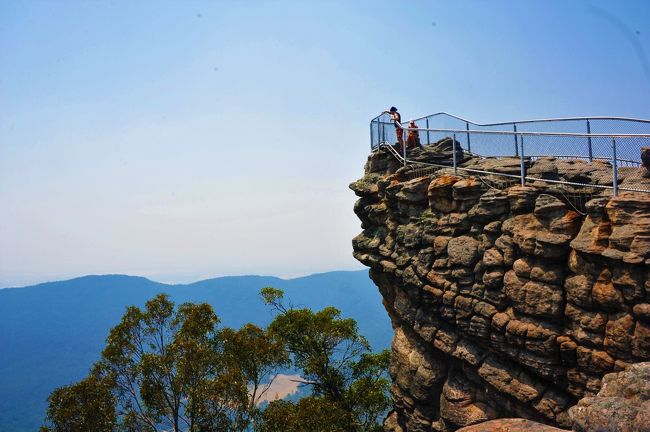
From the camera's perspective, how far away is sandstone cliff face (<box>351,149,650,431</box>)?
46.2 ft

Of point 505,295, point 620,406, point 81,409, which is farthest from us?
point 81,409

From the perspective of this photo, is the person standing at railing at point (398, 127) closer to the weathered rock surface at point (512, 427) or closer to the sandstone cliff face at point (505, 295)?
the sandstone cliff face at point (505, 295)

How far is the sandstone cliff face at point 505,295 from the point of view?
14.1 meters

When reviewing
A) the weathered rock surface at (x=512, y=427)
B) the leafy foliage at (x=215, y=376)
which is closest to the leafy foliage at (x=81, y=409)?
the leafy foliage at (x=215, y=376)

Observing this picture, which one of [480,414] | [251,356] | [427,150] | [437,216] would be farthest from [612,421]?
[251,356]

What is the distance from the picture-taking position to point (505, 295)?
55.8ft

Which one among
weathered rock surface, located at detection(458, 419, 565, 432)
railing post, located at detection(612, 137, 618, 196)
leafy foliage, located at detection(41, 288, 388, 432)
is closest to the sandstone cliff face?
railing post, located at detection(612, 137, 618, 196)

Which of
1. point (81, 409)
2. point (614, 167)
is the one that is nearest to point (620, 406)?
point (614, 167)

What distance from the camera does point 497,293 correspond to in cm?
1730

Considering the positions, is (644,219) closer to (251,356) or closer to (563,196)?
(563,196)

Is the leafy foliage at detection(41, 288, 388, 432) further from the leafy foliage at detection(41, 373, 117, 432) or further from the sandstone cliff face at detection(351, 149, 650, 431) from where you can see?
the sandstone cliff face at detection(351, 149, 650, 431)

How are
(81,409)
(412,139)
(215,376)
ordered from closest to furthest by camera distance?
(412,139)
(81,409)
(215,376)

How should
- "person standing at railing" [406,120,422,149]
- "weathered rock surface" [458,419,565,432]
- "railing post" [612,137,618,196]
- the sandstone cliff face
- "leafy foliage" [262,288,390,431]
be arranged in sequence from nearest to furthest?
"weathered rock surface" [458,419,565,432]
the sandstone cliff face
"railing post" [612,137,618,196]
"person standing at railing" [406,120,422,149]
"leafy foliage" [262,288,390,431]

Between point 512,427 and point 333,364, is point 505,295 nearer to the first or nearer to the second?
Answer: point 512,427
